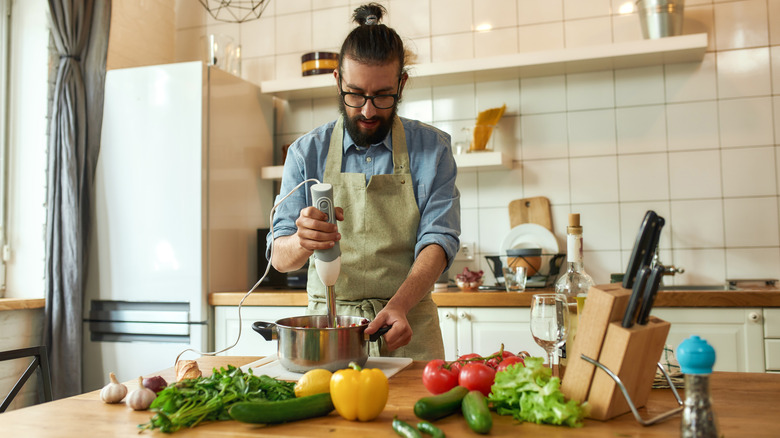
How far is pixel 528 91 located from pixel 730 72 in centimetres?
85

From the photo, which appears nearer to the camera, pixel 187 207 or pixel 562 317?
pixel 562 317

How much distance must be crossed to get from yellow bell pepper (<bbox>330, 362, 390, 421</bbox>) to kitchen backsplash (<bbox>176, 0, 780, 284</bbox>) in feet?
7.13

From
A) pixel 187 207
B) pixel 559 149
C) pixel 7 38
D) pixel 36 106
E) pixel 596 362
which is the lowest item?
pixel 596 362

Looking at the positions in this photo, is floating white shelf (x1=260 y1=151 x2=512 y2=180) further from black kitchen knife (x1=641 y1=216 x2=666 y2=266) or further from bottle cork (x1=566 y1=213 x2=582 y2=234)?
black kitchen knife (x1=641 y1=216 x2=666 y2=266)

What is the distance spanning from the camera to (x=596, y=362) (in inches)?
35.5

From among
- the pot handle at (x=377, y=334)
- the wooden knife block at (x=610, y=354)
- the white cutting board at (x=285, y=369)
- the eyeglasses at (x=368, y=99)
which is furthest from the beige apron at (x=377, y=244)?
the wooden knife block at (x=610, y=354)

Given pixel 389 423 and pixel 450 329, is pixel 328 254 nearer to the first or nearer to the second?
pixel 389 423

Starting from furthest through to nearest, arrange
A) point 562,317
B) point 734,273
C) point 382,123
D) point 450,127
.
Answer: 1. point 450,127
2. point 734,273
3. point 382,123
4. point 562,317

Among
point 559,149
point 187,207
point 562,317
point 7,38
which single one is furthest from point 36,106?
point 562,317

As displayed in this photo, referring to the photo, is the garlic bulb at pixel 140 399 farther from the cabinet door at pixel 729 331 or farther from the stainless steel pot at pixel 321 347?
the cabinet door at pixel 729 331

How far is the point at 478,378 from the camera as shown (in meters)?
1.00

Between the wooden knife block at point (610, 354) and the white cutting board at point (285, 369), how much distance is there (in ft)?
1.29

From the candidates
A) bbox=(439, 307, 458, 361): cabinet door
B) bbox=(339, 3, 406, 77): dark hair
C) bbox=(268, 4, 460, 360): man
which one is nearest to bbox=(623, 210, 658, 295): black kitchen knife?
bbox=(268, 4, 460, 360): man

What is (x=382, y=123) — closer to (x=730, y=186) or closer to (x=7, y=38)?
(x=730, y=186)
